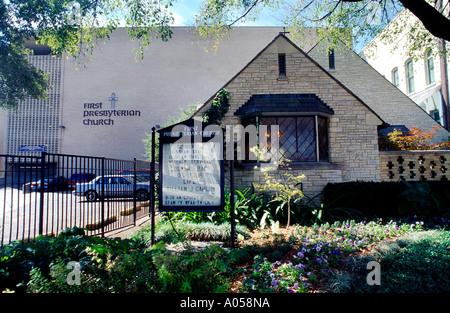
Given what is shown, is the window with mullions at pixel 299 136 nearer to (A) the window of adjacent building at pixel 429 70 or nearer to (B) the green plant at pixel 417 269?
(B) the green plant at pixel 417 269

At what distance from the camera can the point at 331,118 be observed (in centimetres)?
902

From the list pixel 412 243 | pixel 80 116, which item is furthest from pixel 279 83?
pixel 80 116

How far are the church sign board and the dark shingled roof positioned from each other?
4041mm

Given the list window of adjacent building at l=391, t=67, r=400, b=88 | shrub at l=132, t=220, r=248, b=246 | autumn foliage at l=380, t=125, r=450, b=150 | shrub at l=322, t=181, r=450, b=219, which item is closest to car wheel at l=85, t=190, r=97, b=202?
shrub at l=132, t=220, r=248, b=246

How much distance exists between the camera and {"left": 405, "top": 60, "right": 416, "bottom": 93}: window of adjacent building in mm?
17891

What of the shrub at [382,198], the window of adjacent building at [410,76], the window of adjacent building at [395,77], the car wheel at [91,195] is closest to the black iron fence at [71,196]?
the car wheel at [91,195]

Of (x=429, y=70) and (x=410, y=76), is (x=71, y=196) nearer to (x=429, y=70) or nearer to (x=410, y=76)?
(x=429, y=70)

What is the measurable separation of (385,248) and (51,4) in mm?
9081

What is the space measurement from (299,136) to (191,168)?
5118mm

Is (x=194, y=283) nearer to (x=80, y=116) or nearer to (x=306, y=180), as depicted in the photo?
(x=306, y=180)

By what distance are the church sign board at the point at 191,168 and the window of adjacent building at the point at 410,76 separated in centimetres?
1860

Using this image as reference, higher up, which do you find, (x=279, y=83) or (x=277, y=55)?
(x=277, y=55)

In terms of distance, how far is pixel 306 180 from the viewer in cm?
850

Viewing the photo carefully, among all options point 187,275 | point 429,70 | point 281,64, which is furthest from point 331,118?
point 429,70
